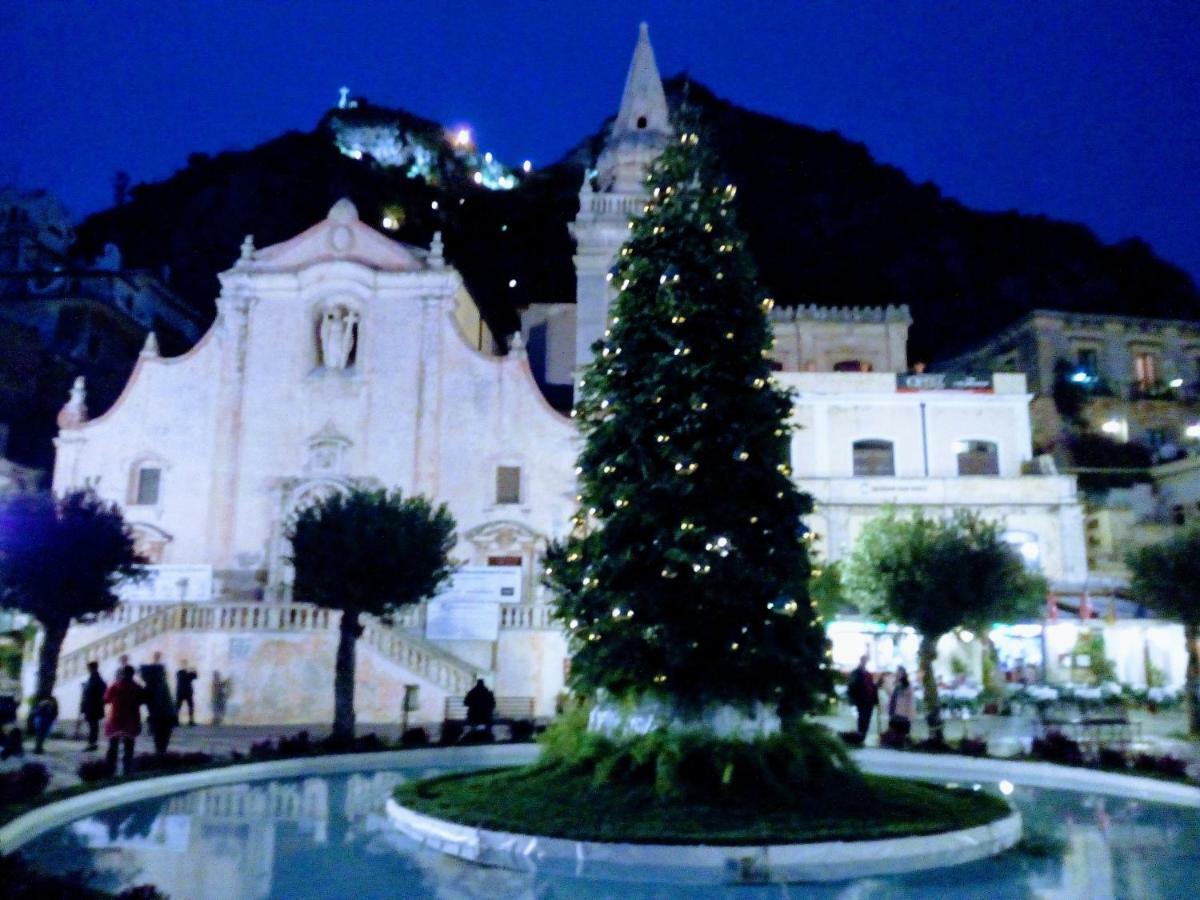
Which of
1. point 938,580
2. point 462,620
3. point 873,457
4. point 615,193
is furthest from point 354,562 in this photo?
point 615,193

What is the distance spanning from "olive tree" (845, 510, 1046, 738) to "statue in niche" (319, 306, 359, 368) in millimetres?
18977

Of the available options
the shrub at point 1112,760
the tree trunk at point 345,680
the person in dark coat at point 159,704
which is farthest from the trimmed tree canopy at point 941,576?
the person in dark coat at point 159,704

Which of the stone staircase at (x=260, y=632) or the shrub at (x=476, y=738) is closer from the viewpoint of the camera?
the shrub at (x=476, y=738)

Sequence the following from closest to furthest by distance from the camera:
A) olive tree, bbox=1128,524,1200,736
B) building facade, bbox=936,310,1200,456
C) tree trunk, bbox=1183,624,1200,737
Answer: tree trunk, bbox=1183,624,1200,737, olive tree, bbox=1128,524,1200,736, building facade, bbox=936,310,1200,456

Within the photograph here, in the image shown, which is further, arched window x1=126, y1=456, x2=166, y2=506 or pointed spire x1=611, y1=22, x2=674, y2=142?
pointed spire x1=611, y1=22, x2=674, y2=142

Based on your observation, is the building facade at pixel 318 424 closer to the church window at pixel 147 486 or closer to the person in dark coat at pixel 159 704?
the church window at pixel 147 486

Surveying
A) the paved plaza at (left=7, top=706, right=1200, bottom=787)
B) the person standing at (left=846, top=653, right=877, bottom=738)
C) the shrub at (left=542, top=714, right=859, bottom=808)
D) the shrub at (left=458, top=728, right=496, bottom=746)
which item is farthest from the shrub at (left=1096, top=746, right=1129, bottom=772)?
the shrub at (left=458, top=728, right=496, bottom=746)

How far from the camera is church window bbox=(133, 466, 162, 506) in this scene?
3509cm

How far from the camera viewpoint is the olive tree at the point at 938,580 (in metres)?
23.8

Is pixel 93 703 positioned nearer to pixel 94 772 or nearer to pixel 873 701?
pixel 94 772

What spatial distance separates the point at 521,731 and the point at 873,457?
767 inches

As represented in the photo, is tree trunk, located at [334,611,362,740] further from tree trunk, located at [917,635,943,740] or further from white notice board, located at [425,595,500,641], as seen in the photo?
tree trunk, located at [917,635,943,740]

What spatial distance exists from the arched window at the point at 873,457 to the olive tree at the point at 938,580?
35.3 ft

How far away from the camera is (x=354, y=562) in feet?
70.7
